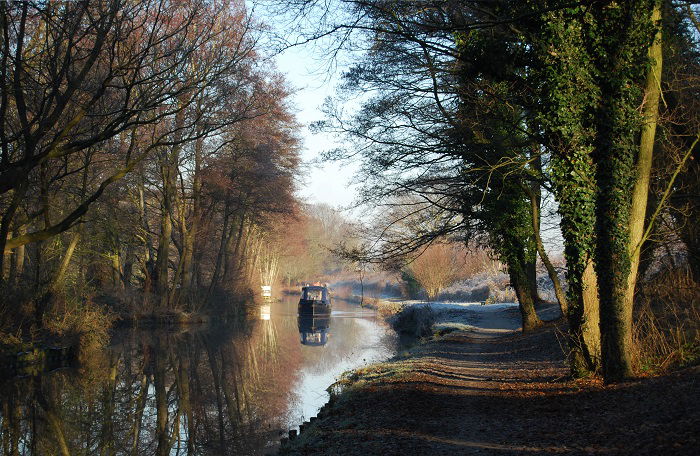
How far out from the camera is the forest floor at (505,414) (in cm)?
595

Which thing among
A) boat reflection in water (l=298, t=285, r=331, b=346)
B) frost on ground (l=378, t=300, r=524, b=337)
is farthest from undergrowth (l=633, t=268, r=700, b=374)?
boat reflection in water (l=298, t=285, r=331, b=346)

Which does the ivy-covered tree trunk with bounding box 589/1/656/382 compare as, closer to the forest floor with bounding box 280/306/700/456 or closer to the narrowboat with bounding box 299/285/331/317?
the forest floor with bounding box 280/306/700/456

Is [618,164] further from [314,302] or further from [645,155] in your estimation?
[314,302]

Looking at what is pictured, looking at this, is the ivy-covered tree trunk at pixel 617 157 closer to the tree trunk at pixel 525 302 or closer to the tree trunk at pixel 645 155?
the tree trunk at pixel 645 155

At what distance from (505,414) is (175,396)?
8607mm

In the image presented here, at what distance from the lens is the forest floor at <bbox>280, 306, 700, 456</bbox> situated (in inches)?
234

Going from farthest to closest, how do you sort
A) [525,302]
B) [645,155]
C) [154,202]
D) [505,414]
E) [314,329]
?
1. [154,202]
2. [314,329]
3. [525,302]
4. [645,155]
5. [505,414]

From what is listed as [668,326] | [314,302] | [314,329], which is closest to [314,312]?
[314,302]

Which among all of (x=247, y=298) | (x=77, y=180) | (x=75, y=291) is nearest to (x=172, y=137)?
(x=77, y=180)

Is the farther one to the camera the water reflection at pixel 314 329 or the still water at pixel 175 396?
the water reflection at pixel 314 329

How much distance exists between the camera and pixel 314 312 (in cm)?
3628

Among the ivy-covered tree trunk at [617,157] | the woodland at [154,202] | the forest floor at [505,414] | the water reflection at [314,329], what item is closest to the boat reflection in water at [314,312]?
the water reflection at [314,329]

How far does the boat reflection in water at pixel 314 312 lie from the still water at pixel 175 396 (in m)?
6.61

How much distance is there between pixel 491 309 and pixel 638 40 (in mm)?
20647
